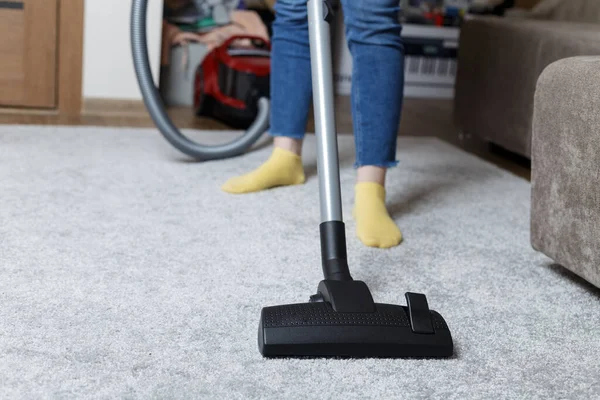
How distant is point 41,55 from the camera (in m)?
2.34

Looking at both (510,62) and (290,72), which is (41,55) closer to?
(290,72)

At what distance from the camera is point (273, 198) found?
1.57m

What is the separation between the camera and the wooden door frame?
2.33 m

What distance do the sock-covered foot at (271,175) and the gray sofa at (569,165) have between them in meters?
0.57

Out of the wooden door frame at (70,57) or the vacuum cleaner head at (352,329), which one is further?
the wooden door frame at (70,57)

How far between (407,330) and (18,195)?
2.79 feet

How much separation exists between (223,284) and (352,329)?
27cm

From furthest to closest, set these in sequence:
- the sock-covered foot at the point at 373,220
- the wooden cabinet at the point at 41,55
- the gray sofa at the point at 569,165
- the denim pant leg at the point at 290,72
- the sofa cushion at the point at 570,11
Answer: the sofa cushion at the point at 570,11 → the wooden cabinet at the point at 41,55 → the denim pant leg at the point at 290,72 → the sock-covered foot at the point at 373,220 → the gray sofa at the point at 569,165

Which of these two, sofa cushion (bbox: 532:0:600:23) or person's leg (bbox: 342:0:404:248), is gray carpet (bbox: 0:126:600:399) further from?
sofa cushion (bbox: 532:0:600:23)

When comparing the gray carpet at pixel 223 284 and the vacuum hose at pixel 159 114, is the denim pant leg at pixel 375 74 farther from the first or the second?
the vacuum hose at pixel 159 114

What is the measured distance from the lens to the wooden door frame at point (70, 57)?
2330mm

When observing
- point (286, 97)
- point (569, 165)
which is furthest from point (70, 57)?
point (569, 165)

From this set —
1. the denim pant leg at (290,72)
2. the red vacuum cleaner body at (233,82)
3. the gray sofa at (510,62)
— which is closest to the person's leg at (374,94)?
the denim pant leg at (290,72)

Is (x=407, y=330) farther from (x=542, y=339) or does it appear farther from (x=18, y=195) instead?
(x=18, y=195)
